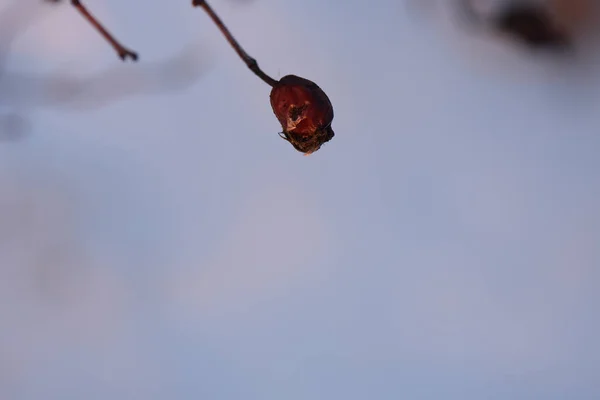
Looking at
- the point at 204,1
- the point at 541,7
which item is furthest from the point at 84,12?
the point at 541,7

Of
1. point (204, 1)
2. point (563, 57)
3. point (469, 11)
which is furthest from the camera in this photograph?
point (563, 57)

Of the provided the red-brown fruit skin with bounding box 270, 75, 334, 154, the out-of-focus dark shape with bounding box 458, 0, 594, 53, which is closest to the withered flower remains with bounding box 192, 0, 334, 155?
the red-brown fruit skin with bounding box 270, 75, 334, 154

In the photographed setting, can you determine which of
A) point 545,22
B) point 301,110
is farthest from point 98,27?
point 545,22

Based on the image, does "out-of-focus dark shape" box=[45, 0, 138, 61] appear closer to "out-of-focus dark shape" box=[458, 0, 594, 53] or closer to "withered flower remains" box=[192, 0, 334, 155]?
"withered flower remains" box=[192, 0, 334, 155]

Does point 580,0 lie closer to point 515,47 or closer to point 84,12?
point 515,47

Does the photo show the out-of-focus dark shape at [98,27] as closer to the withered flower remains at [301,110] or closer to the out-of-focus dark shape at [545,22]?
the withered flower remains at [301,110]

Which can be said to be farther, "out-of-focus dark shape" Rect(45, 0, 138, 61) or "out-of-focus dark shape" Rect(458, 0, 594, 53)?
"out-of-focus dark shape" Rect(458, 0, 594, 53)

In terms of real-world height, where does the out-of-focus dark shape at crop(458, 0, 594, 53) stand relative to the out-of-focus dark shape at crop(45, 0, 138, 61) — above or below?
above

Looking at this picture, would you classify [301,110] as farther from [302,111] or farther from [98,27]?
[98,27]
